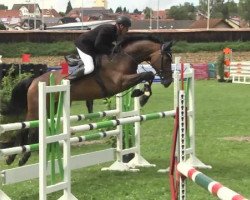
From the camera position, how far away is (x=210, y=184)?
303 cm

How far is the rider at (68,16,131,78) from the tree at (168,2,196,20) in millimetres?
107211

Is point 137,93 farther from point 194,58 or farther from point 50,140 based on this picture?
point 194,58

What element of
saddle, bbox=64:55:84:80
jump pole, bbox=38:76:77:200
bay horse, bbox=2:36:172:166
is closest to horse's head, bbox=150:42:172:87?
bay horse, bbox=2:36:172:166

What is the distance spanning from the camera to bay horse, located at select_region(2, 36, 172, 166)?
7.69m

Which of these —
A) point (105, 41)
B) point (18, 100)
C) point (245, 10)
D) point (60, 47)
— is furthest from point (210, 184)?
point (245, 10)

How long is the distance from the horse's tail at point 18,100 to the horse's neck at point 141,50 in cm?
142

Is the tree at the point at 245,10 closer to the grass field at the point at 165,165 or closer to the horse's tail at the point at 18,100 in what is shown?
the grass field at the point at 165,165

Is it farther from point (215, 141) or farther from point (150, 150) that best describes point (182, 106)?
point (215, 141)

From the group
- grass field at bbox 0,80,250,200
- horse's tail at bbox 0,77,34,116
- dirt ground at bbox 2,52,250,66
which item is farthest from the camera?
dirt ground at bbox 2,52,250,66

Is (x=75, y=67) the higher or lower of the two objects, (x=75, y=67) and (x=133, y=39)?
the lower

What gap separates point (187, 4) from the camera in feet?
393

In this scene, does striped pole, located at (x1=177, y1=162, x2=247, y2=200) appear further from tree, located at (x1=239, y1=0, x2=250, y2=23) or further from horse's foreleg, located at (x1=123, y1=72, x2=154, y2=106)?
tree, located at (x1=239, y1=0, x2=250, y2=23)

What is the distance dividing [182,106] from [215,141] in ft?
18.9

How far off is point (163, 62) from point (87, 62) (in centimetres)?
99
